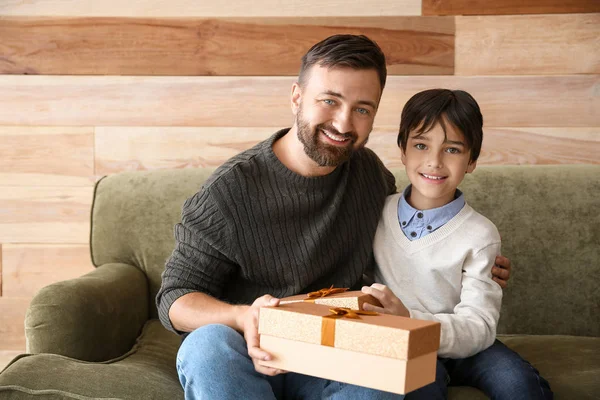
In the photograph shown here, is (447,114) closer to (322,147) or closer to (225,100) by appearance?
(322,147)

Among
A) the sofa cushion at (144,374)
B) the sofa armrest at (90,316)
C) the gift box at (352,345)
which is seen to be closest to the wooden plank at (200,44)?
the sofa armrest at (90,316)

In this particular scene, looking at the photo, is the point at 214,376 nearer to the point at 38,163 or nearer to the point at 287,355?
the point at 287,355

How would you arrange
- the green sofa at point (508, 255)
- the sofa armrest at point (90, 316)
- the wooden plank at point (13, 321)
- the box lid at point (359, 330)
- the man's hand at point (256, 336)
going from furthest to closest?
1. the wooden plank at point (13, 321)
2. the green sofa at point (508, 255)
3. the sofa armrest at point (90, 316)
4. the man's hand at point (256, 336)
5. the box lid at point (359, 330)

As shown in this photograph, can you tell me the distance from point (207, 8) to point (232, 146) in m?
0.48

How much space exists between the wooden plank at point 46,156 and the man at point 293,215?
3.29ft

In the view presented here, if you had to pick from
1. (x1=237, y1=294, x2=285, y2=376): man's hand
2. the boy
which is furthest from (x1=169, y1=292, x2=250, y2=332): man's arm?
the boy

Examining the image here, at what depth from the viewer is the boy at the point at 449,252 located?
1.51m

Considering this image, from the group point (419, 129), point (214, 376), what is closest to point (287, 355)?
point (214, 376)

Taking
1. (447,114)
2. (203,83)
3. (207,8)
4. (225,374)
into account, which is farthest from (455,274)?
(207,8)

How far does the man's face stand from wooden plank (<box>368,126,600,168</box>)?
84 cm

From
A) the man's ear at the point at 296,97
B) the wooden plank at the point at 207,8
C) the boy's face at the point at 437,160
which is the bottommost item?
the boy's face at the point at 437,160

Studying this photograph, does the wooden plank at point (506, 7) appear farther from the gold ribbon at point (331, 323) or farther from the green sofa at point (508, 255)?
the gold ribbon at point (331, 323)

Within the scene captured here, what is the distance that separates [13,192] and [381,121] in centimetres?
131

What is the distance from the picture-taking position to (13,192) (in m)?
2.55
